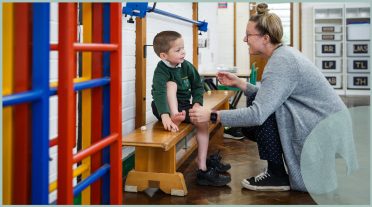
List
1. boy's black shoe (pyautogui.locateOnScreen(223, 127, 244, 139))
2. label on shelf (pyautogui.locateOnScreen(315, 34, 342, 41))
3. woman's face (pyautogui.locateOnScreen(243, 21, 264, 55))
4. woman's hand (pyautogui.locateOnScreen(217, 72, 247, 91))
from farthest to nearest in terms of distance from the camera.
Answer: label on shelf (pyautogui.locateOnScreen(315, 34, 342, 41)), boy's black shoe (pyautogui.locateOnScreen(223, 127, 244, 139)), woman's hand (pyautogui.locateOnScreen(217, 72, 247, 91)), woman's face (pyautogui.locateOnScreen(243, 21, 264, 55))

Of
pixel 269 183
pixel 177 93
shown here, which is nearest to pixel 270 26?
pixel 177 93

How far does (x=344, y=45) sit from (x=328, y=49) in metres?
0.33

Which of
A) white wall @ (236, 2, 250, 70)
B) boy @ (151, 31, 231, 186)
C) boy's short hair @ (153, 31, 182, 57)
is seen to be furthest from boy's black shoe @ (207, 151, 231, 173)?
white wall @ (236, 2, 250, 70)

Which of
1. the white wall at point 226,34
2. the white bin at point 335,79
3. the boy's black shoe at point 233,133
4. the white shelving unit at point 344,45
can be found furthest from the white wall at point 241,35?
the boy's black shoe at point 233,133

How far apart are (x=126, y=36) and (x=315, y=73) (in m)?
1.34

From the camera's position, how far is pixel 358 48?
29.7 ft

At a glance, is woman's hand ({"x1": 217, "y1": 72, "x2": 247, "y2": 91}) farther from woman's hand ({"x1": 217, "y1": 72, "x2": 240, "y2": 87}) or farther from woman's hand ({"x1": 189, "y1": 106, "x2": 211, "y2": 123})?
woman's hand ({"x1": 189, "y1": 106, "x2": 211, "y2": 123})

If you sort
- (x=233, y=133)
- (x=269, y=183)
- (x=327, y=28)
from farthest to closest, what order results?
(x=327, y=28)
(x=233, y=133)
(x=269, y=183)

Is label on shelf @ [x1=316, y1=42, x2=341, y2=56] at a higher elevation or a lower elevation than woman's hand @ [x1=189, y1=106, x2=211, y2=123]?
higher

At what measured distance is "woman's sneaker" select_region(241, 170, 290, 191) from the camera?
2.70 metres

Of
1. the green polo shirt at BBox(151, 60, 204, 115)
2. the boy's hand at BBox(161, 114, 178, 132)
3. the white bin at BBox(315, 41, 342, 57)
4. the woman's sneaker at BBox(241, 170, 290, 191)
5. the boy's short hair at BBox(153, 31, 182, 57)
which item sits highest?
the white bin at BBox(315, 41, 342, 57)

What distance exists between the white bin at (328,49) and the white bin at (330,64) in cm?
11

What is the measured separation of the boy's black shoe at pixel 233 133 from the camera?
4.46 metres

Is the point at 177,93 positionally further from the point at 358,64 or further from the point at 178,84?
the point at 358,64
